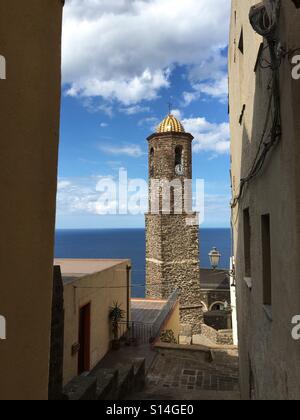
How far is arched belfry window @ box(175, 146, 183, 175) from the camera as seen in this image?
26.3m

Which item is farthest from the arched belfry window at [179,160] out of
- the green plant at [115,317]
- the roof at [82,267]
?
the green plant at [115,317]

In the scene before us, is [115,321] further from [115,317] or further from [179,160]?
[179,160]

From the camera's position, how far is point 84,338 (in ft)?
35.1

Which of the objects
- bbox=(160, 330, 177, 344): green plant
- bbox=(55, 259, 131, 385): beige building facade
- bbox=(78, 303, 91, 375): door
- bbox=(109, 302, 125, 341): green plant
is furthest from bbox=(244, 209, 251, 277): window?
bbox=(160, 330, 177, 344): green plant

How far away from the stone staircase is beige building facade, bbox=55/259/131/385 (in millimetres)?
1763

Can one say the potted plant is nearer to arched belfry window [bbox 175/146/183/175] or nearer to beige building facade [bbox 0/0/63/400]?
beige building facade [bbox 0/0/63/400]

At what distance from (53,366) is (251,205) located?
4073 mm

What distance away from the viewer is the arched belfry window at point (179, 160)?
2627 cm

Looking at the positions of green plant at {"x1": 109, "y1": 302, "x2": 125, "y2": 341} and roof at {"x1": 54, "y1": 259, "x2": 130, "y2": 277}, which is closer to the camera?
roof at {"x1": 54, "y1": 259, "x2": 130, "y2": 277}

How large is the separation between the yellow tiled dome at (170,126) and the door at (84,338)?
18.3 m

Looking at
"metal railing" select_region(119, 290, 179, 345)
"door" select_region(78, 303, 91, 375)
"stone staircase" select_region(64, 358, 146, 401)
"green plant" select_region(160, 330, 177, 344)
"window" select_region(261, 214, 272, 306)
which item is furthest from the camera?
"green plant" select_region(160, 330, 177, 344)

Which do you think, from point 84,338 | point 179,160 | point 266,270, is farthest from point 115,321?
point 179,160

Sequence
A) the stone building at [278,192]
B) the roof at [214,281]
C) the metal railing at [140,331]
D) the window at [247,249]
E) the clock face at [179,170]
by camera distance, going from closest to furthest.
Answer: the stone building at [278,192] → the window at [247,249] → the metal railing at [140,331] → the clock face at [179,170] → the roof at [214,281]

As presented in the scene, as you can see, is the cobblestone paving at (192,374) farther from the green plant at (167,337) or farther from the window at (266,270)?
the window at (266,270)
